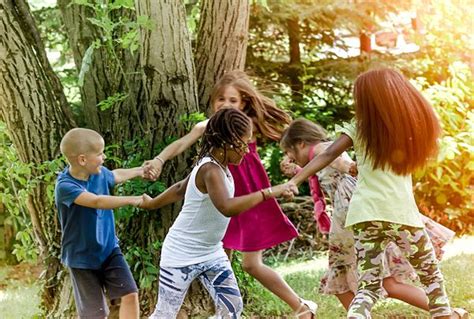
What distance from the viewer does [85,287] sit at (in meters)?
4.90

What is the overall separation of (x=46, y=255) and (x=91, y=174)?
1538mm

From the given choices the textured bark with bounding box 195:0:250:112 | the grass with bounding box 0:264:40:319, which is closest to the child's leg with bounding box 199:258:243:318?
the textured bark with bounding box 195:0:250:112

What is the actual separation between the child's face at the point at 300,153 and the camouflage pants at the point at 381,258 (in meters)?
0.81

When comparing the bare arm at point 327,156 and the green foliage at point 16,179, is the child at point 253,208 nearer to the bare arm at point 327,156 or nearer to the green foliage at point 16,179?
the bare arm at point 327,156

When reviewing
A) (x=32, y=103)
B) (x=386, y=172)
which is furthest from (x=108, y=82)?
(x=386, y=172)

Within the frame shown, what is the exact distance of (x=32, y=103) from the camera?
5.89 metres

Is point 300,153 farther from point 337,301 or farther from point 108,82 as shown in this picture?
point 108,82

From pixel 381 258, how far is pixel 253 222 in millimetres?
1054

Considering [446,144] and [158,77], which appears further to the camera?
[446,144]

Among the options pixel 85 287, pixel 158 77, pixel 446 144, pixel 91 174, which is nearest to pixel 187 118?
pixel 158 77

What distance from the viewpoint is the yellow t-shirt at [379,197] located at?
4516 millimetres

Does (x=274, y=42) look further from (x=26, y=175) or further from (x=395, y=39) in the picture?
(x=26, y=175)

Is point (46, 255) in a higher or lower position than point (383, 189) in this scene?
lower

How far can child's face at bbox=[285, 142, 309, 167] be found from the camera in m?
5.32
